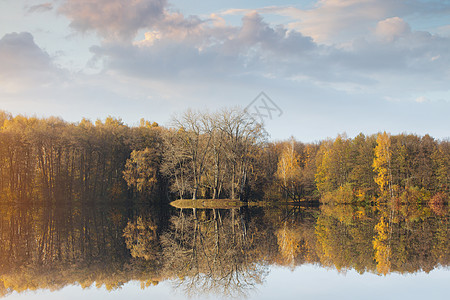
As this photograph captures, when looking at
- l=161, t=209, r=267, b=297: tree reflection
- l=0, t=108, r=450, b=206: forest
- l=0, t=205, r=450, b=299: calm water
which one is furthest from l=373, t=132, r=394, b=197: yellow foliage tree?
l=161, t=209, r=267, b=297: tree reflection

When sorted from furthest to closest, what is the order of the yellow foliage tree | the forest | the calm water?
the yellow foliage tree
the forest
the calm water

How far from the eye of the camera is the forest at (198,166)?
2066 inches

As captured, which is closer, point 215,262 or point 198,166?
point 215,262

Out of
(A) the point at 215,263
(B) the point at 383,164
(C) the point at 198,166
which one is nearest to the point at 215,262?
(A) the point at 215,263

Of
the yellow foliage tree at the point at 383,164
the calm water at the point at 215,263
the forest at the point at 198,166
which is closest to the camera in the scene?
the calm water at the point at 215,263

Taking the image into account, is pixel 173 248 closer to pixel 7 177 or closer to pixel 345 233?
pixel 345 233

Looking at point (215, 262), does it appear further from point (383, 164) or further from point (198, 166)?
point (383, 164)

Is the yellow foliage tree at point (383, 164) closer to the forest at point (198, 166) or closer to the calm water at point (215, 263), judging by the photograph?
the forest at point (198, 166)

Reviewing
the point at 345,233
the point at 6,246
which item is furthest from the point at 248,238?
the point at 6,246

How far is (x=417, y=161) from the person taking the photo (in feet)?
194

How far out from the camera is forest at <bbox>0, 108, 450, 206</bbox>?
172ft

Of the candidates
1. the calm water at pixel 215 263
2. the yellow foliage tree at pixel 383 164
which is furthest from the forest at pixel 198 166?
the calm water at pixel 215 263

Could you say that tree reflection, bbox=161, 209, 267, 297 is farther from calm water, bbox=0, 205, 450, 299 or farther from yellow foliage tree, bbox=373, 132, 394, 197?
yellow foliage tree, bbox=373, 132, 394, 197

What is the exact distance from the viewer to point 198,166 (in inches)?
2143
